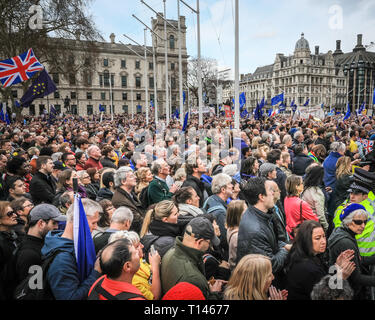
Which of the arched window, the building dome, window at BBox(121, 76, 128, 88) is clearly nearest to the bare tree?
the arched window

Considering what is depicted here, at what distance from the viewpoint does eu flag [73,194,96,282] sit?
2.25 m

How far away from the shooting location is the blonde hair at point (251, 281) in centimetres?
201

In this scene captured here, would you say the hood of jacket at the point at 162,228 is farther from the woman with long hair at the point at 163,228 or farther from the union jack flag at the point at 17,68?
the union jack flag at the point at 17,68

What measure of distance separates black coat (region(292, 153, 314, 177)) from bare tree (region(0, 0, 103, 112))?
68.9 feet

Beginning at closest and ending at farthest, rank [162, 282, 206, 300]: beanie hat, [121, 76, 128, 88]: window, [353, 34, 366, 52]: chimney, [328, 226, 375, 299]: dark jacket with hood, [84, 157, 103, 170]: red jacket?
1. [162, 282, 206, 300]: beanie hat
2. [328, 226, 375, 299]: dark jacket with hood
3. [84, 157, 103, 170]: red jacket
4. [121, 76, 128, 88]: window
5. [353, 34, 366, 52]: chimney

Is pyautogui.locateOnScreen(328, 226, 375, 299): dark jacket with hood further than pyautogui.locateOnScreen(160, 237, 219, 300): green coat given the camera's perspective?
Yes

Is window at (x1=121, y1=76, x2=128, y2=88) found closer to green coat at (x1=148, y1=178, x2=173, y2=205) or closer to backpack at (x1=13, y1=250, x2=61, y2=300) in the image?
green coat at (x1=148, y1=178, x2=173, y2=205)

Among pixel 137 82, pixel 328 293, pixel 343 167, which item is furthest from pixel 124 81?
pixel 328 293

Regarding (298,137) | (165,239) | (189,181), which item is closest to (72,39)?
(298,137)

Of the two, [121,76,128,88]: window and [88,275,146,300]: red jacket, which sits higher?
[121,76,128,88]: window

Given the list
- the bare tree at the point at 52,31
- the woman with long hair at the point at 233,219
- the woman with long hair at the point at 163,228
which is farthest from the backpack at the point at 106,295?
the bare tree at the point at 52,31

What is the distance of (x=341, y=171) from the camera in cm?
468

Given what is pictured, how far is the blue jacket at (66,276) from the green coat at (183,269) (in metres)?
0.56
